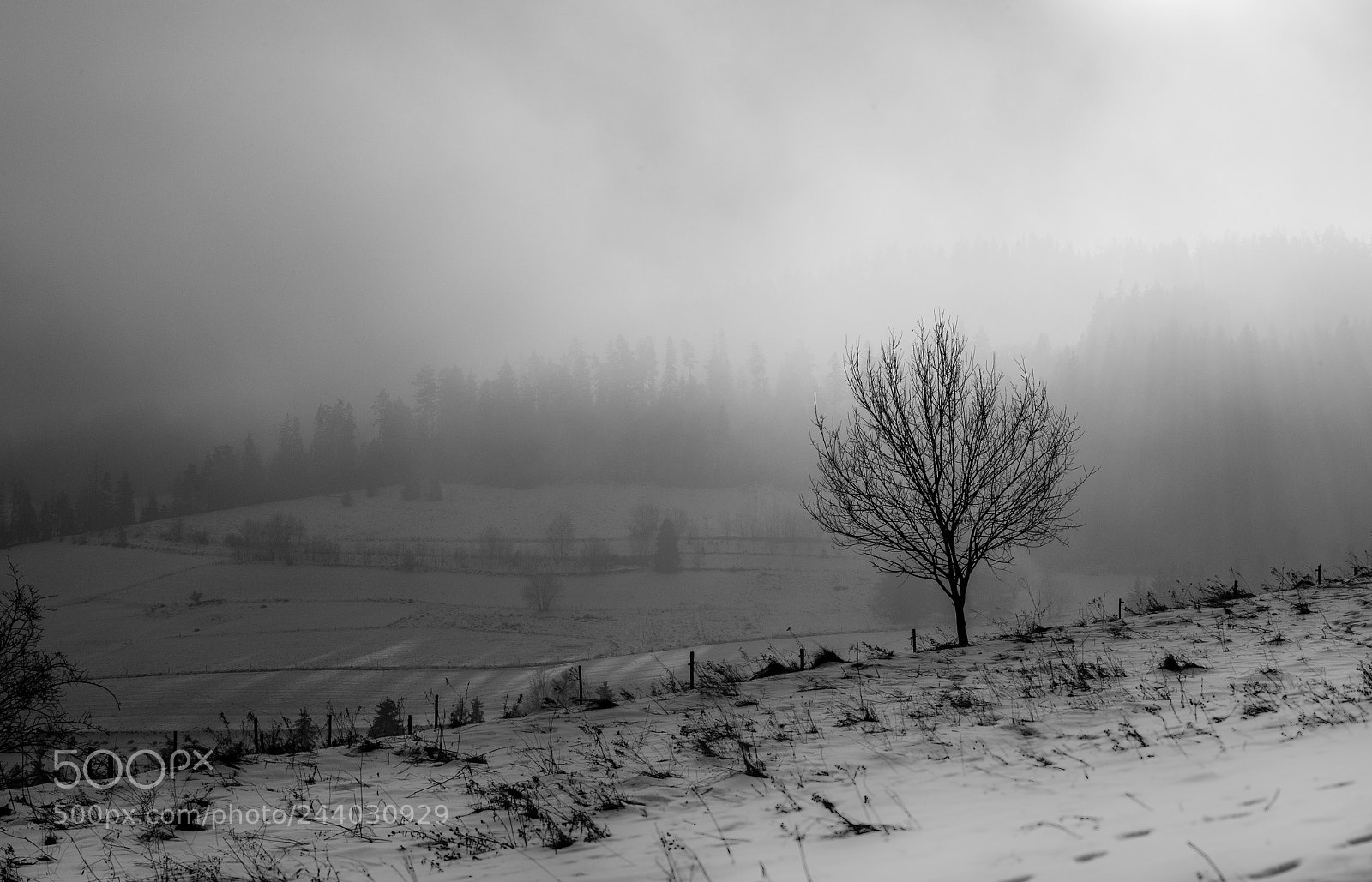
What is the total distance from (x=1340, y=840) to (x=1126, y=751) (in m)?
3.17

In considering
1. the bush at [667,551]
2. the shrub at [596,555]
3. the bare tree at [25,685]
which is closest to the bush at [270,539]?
the shrub at [596,555]

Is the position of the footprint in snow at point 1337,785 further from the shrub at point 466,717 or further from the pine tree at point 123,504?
the pine tree at point 123,504

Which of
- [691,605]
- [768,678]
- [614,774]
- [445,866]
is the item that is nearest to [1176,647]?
[768,678]

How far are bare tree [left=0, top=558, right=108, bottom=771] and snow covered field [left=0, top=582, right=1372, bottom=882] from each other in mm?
9170

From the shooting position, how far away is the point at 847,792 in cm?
611

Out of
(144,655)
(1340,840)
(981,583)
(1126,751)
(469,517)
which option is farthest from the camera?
(469,517)

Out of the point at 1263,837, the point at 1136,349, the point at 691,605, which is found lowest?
the point at 691,605

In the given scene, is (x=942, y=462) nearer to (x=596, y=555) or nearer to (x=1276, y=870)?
(x=1276, y=870)

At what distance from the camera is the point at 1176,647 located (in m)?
11.7

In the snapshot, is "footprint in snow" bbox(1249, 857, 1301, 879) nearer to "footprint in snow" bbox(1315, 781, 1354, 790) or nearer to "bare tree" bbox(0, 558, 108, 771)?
"footprint in snow" bbox(1315, 781, 1354, 790)

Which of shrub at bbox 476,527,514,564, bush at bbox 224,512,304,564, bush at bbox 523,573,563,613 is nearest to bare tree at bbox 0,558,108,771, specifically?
bush at bbox 523,573,563,613

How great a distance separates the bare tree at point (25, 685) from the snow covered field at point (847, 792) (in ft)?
30.1

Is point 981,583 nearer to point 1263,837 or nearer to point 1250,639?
point 1250,639

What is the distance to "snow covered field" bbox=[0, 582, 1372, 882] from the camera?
4.02m
